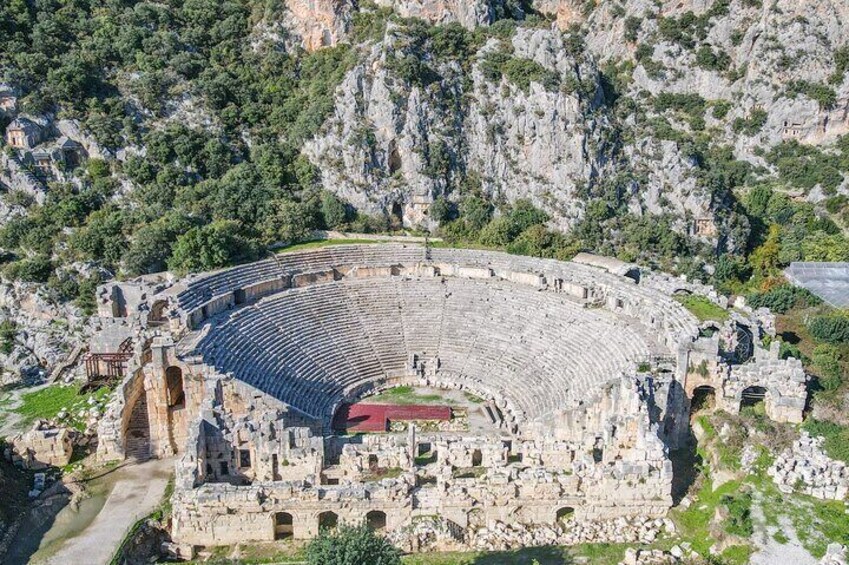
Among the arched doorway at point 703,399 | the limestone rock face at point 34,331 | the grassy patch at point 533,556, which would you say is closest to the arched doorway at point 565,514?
the grassy patch at point 533,556

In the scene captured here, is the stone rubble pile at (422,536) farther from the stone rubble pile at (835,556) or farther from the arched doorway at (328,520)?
the stone rubble pile at (835,556)

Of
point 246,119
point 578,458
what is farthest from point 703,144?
point 578,458

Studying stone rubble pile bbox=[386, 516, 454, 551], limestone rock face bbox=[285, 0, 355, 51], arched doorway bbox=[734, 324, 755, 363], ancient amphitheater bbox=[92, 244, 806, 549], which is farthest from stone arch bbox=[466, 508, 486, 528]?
limestone rock face bbox=[285, 0, 355, 51]

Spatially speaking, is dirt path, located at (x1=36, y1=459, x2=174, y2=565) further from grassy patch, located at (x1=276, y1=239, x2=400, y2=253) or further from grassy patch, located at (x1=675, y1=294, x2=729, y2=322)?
grassy patch, located at (x1=675, y1=294, x2=729, y2=322)

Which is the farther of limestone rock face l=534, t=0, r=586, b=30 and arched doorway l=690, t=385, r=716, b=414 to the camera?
limestone rock face l=534, t=0, r=586, b=30

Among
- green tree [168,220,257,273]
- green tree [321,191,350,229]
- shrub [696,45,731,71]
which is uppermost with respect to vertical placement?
shrub [696,45,731,71]

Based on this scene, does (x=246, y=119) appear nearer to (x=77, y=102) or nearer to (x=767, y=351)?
(x=77, y=102)

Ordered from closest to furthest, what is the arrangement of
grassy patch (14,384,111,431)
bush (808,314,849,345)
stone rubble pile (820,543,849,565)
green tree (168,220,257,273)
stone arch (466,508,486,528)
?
stone rubble pile (820,543,849,565) → stone arch (466,508,486,528) → grassy patch (14,384,111,431) → bush (808,314,849,345) → green tree (168,220,257,273)
